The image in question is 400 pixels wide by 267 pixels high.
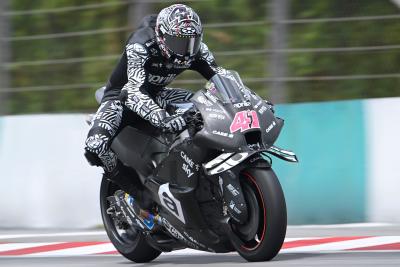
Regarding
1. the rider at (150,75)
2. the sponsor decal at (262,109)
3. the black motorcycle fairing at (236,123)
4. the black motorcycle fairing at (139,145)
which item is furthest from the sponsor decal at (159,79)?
the sponsor decal at (262,109)

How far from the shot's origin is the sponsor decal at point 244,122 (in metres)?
6.43

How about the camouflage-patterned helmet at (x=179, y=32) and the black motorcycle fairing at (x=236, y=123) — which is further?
the camouflage-patterned helmet at (x=179, y=32)

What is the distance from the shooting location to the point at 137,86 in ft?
23.1

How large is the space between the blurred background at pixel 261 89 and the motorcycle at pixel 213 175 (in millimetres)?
2338

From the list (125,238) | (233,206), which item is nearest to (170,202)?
(233,206)

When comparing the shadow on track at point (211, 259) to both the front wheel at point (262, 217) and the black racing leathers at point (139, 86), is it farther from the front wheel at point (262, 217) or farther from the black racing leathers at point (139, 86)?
the black racing leathers at point (139, 86)

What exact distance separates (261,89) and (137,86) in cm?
295

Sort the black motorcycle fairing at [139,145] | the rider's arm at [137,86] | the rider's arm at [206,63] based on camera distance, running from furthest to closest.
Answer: the rider's arm at [206,63]
the black motorcycle fairing at [139,145]
the rider's arm at [137,86]

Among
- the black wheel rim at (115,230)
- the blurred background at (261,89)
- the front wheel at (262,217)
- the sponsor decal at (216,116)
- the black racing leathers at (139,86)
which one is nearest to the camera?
the front wheel at (262,217)

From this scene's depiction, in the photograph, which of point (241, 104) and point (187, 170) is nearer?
point (241, 104)

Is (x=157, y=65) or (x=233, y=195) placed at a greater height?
(x=157, y=65)

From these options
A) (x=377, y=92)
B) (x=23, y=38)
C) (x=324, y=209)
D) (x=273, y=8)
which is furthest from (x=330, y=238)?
(x=23, y=38)

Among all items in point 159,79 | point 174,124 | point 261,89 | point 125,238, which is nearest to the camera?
point 174,124

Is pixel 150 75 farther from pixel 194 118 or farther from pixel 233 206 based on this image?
pixel 233 206
